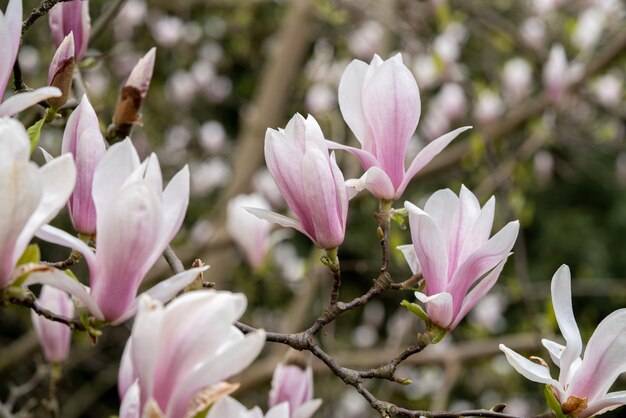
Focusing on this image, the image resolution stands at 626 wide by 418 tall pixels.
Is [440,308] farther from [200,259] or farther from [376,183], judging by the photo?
[200,259]

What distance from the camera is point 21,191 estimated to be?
501 mm

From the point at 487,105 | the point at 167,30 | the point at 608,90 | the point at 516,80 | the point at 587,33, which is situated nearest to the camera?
the point at 487,105

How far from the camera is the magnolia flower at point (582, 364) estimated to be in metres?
0.67

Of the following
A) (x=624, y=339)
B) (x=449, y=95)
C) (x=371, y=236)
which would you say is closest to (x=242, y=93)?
(x=371, y=236)

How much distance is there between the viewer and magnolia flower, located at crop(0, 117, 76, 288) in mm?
497

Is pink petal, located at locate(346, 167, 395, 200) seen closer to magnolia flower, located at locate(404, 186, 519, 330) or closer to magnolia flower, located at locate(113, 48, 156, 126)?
magnolia flower, located at locate(404, 186, 519, 330)

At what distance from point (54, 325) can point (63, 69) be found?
0.54 m

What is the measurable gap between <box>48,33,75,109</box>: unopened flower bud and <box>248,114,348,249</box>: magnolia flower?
0.20 metres

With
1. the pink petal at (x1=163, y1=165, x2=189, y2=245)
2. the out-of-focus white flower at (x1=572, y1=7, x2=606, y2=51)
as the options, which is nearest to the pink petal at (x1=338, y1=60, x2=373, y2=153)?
the pink petal at (x1=163, y1=165, x2=189, y2=245)

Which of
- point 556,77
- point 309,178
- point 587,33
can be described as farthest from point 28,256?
point 587,33

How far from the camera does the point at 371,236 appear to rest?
13.5 ft

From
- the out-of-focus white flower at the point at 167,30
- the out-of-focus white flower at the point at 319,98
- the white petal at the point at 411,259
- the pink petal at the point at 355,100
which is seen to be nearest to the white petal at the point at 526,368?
the white petal at the point at 411,259

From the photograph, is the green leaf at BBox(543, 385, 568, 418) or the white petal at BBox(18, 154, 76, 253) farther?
the green leaf at BBox(543, 385, 568, 418)

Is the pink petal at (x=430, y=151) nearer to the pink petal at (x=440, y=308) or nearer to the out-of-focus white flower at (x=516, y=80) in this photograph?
the pink petal at (x=440, y=308)
